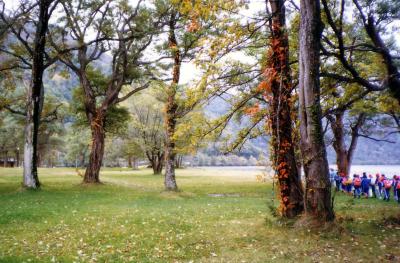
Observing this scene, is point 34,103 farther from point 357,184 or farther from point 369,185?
point 369,185

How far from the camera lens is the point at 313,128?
36.1 feet

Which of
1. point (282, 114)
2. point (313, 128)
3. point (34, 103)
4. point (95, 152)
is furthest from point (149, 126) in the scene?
point (313, 128)

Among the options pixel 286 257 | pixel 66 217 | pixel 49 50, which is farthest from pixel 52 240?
pixel 49 50

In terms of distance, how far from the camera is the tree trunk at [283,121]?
12.5 metres

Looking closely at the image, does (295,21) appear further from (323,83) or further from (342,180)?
(342,180)

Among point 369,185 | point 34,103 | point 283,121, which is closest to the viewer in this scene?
point 283,121

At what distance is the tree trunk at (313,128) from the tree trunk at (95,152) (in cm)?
2470

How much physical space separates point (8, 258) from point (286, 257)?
6.56m

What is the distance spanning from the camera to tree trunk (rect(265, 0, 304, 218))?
12.5 m

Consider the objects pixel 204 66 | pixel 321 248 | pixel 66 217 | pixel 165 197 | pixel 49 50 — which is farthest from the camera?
pixel 49 50

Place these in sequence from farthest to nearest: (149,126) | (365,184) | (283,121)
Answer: (149,126), (365,184), (283,121)

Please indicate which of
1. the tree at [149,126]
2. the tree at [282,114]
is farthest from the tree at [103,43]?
the tree at [149,126]

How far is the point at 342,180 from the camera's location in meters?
29.7

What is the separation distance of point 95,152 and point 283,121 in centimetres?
2361
